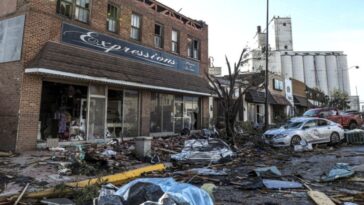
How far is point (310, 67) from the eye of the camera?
2911 inches

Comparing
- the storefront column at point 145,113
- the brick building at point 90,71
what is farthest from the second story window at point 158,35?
the storefront column at point 145,113

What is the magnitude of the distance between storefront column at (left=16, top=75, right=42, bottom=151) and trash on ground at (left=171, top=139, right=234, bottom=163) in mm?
5889

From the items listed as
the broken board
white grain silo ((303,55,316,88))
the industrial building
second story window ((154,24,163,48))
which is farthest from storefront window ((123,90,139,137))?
white grain silo ((303,55,316,88))

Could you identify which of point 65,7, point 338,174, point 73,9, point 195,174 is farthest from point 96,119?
point 338,174

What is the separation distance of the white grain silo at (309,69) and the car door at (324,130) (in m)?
59.8

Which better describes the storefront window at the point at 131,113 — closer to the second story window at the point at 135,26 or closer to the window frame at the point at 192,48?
the second story window at the point at 135,26

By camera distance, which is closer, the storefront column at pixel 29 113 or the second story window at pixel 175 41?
the storefront column at pixel 29 113

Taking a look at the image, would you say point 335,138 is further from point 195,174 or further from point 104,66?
point 104,66

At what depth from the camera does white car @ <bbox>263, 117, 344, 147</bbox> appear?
53.4 feet

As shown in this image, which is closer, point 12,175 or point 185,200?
point 185,200

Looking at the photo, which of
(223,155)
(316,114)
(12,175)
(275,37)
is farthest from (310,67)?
(12,175)

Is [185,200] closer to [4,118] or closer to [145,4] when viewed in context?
[4,118]

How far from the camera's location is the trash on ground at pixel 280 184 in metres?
7.54

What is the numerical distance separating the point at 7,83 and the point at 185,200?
11381 mm
